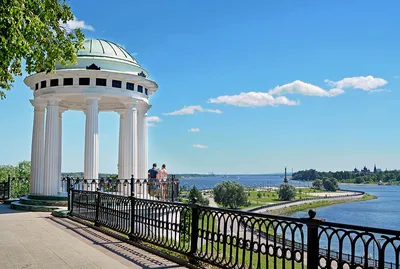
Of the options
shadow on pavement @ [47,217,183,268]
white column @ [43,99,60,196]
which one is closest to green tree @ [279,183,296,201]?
white column @ [43,99,60,196]

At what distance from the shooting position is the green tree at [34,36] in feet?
22.8

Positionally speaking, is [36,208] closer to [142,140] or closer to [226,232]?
[142,140]

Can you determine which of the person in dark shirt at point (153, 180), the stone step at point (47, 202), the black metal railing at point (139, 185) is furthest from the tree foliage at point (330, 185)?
the stone step at point (47, 202)

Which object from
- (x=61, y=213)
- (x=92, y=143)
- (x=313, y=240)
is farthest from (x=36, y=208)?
(x=313, y=240)

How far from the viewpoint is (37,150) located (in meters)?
19.8

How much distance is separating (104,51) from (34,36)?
11.3 m

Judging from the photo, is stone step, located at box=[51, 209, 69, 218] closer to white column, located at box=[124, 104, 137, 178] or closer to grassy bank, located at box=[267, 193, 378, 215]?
white column, located at box=[124, 104, 137, 178]

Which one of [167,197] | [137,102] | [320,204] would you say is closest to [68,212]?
[167,197]

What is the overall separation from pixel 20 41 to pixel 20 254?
484cm

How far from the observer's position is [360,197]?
138375 mm

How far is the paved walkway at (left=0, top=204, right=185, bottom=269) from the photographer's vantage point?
812cm

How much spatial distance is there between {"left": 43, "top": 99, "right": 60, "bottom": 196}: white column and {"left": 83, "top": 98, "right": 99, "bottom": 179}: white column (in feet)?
5.48

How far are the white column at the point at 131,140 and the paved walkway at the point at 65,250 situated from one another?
5796mm

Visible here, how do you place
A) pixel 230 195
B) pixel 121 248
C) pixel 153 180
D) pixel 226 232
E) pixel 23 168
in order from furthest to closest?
1. pixel 230 195
2. pixel 23 168
3. pixel 153 180
4. pixel 121 248
5. pixel 226 232
